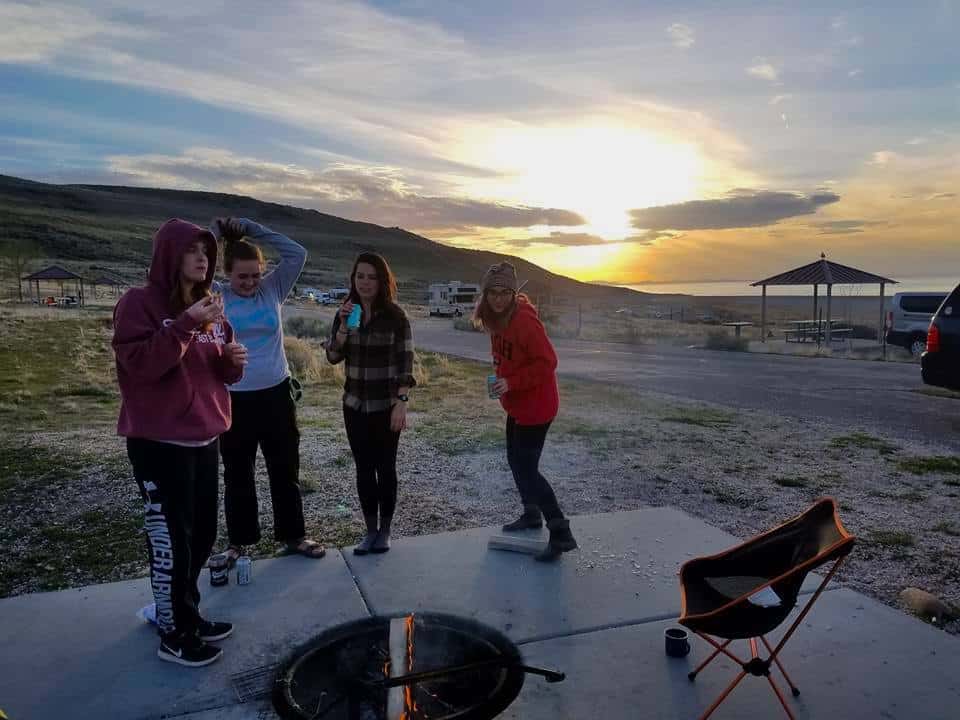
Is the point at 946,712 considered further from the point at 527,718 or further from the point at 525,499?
the point at 525,499

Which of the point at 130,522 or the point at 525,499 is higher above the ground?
the point at 525,499

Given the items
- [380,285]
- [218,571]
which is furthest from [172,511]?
[380,285]

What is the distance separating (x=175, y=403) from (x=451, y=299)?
41.7m

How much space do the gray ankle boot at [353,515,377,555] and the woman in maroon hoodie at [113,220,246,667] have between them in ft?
3.57

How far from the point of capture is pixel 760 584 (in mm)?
2842

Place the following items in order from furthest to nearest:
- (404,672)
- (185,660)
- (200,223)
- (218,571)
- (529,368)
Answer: (200,223)
(529,368)
(218,571)
(185,660)
(404,672)

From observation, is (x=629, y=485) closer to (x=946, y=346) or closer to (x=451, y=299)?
(x=946, y=346)

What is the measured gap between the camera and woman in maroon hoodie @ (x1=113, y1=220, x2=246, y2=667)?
2.70 metres

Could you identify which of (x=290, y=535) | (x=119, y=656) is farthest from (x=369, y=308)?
(x=119, y=656)

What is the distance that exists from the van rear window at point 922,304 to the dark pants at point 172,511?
59.3ft

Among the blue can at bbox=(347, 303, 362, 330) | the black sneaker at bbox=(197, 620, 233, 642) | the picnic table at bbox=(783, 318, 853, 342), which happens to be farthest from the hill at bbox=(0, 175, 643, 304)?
the black sneaker at bbox=(197, 620, 233, 642)

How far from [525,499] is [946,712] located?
7.45 feet

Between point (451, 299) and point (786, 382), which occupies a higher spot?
point (451, 299)

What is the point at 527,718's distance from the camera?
256cm
